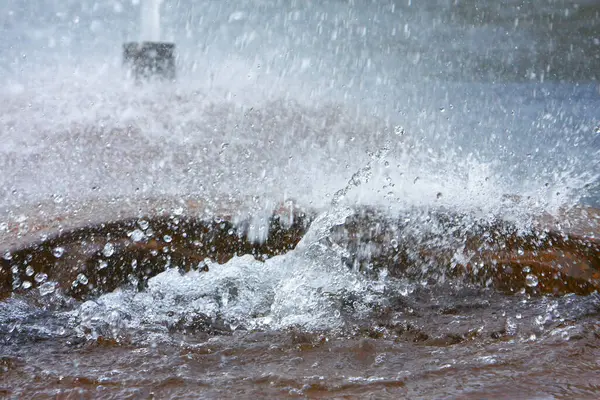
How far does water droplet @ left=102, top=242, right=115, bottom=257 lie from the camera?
210 centimetres

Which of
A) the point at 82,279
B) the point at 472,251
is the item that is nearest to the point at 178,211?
the point at 82,279

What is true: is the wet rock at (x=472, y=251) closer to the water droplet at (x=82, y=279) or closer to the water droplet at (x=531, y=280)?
the water droplet at (x=531, y=280)

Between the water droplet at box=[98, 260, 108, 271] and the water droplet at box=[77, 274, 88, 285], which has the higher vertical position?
the water droplet at box=[98, 260, 108, 271]

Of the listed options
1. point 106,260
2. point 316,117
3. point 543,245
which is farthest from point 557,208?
point 316,117

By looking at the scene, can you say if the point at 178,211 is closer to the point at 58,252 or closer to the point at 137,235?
the point at 137,235

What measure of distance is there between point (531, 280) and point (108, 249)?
1.50 m

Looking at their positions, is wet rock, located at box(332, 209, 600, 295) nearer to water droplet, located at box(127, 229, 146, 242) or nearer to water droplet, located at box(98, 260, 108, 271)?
water droplet, located at box(127, 229, 146, 242)

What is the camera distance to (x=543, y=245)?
80.6 inches

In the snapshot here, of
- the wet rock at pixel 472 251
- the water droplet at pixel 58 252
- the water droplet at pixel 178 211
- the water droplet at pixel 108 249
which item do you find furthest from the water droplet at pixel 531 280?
the water droplet at pixel 58 252

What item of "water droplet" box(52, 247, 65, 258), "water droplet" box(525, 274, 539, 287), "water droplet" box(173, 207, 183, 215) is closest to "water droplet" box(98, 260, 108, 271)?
"water droplet" box(52, 247, 65, 258)

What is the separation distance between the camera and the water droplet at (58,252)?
204 centimetres

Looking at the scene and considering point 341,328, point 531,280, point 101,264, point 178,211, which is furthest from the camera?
point 178,211

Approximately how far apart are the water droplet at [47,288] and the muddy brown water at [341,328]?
15mm

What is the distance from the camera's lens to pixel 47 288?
199 centimetres
